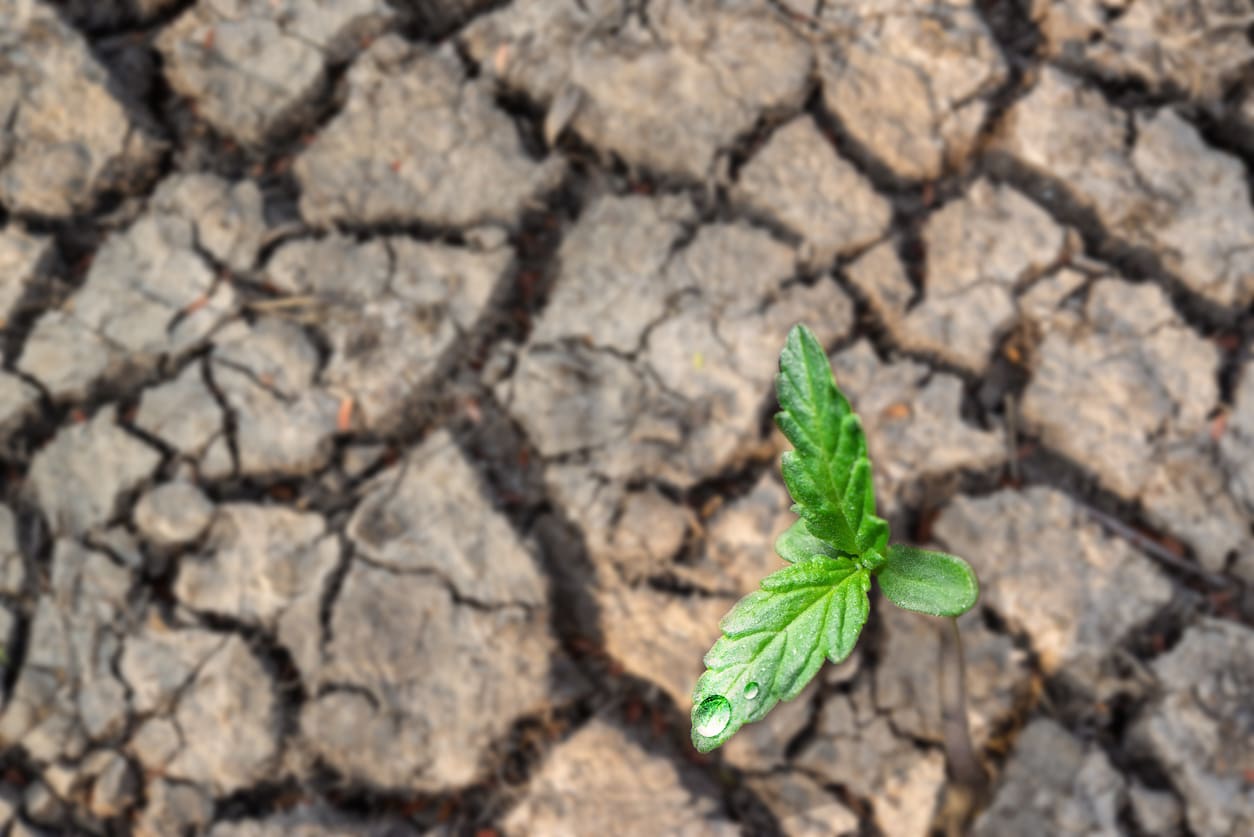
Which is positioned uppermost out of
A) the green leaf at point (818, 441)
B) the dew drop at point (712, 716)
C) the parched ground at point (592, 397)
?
the green leaf at point (818, 441)

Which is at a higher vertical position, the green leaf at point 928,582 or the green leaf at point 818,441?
the green leaf at point 818,441

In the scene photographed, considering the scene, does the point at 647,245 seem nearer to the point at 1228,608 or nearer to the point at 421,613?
the point at 421,613

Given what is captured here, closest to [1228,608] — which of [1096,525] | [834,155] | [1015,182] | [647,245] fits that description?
[1096,525]

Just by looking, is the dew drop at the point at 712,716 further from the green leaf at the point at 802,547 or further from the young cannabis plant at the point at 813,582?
the green leaf at the point at 802,547

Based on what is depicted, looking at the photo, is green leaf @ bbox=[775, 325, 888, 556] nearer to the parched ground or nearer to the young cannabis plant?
the young cannabis plant

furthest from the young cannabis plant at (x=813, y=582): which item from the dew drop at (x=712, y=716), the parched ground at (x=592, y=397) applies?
the parched ground at (x=592, y=397)

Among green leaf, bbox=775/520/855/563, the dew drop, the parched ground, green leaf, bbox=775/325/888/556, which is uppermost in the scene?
green leaf, bbox=775/325/888/556

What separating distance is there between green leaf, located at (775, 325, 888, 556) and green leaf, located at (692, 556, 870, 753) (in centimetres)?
9

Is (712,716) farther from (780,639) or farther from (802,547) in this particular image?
(802,547)

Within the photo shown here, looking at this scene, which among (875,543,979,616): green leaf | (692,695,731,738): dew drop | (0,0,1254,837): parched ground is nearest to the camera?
(692,695,731,738): dew drop

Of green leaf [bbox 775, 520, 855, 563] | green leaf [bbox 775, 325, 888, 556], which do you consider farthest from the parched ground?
Result: green leaf [bbox 775, 325, 888, 556]

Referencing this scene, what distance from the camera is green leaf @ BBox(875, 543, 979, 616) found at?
49.7 inches

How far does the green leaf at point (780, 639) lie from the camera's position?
117 centimetres

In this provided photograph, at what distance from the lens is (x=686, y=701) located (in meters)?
2.10
